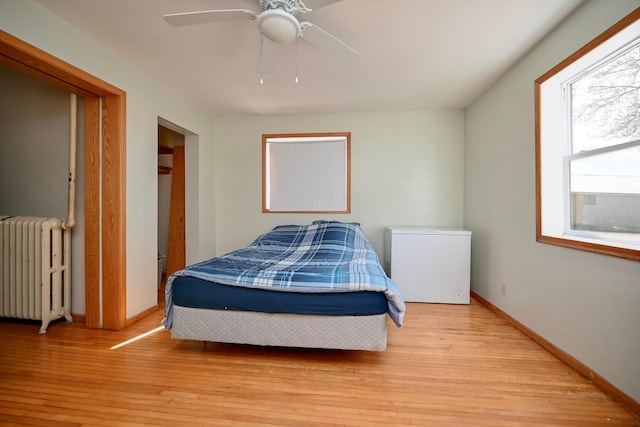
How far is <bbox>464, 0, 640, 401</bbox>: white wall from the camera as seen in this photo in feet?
4.60

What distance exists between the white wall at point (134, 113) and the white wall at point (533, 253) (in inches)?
132

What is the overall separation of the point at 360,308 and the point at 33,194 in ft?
10.1

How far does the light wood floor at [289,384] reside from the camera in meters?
1.28

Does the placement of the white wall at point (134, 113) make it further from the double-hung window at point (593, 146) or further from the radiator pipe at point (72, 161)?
the double-hung window at point (593, 146)

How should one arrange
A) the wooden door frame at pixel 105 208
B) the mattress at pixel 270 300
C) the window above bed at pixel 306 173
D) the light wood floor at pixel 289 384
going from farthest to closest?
the window above bed at pixel 306 173
the wooden door frame at pixel 105 208
the mattress at pixel 270 300
the light wood floor at pixel 289 384

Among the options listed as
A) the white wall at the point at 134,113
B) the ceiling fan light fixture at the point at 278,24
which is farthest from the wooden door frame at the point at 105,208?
the ceiling fan light fixture at the point at 278,24

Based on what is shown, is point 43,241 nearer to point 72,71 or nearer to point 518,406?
point 72,71

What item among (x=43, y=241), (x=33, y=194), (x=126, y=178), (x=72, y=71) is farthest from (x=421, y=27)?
(x=33, y=194)

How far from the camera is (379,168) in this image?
3457 millimetres

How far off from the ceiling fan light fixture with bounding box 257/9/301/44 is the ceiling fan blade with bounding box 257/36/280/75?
195mm

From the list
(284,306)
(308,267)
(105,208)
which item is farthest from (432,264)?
(105,208)

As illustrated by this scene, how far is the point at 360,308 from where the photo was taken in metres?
1.67

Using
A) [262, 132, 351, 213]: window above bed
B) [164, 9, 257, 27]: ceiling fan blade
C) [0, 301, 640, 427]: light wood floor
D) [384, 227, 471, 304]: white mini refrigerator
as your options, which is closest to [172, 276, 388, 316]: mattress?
[0, 301, 640, 427]: light wood floor

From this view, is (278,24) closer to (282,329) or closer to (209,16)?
(209,16)
